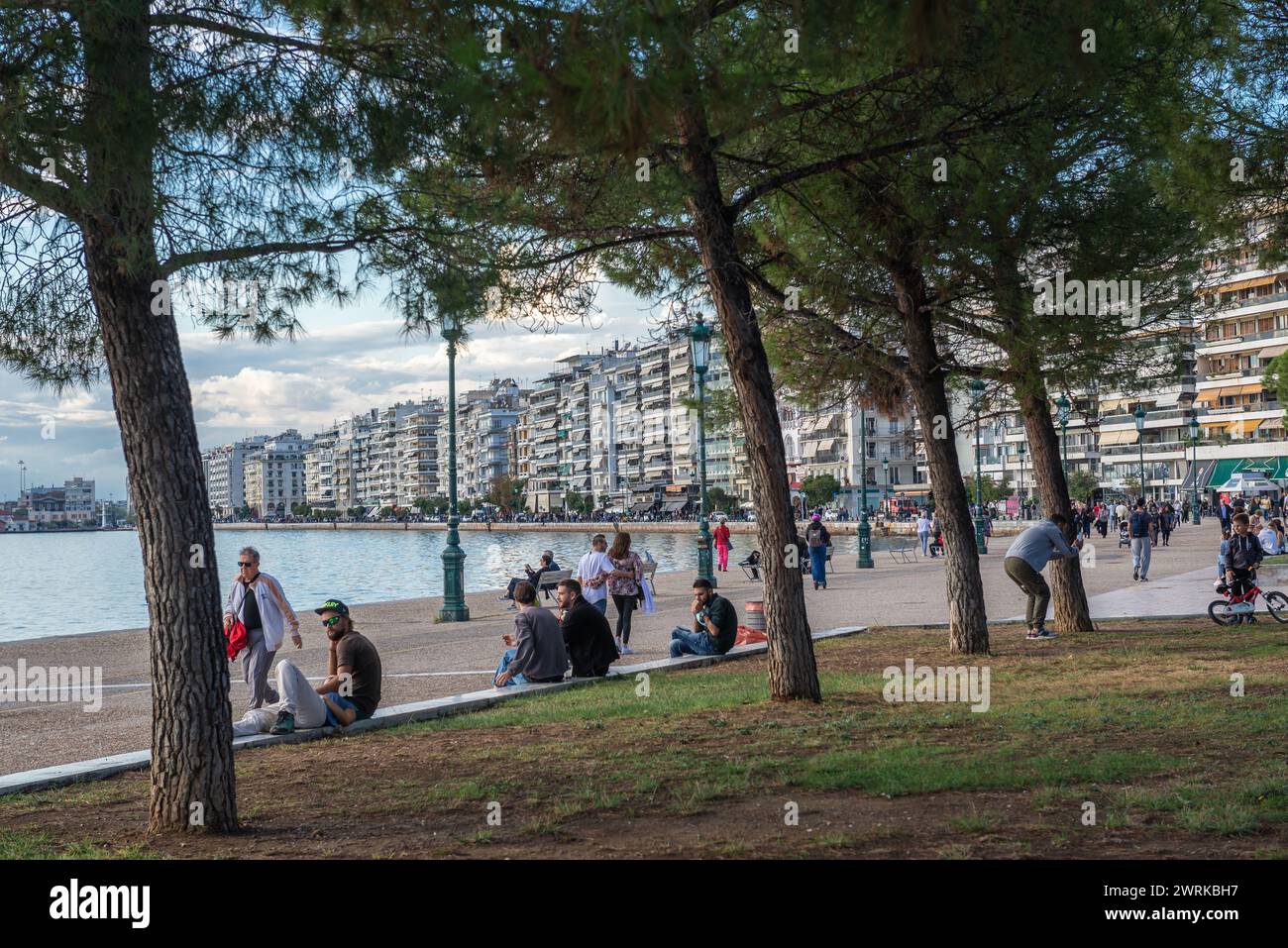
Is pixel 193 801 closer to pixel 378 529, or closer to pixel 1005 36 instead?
pixel 1005 36

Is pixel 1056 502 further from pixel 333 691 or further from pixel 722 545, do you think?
pixel 722 545

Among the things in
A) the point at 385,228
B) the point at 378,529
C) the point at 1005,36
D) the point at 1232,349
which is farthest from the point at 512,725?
the point at 378,529

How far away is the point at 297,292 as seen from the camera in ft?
23.3

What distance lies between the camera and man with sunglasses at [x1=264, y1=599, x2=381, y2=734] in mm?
9594

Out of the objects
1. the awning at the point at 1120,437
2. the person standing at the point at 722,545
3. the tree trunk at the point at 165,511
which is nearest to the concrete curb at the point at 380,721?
the tree trunk at the point at 165,511

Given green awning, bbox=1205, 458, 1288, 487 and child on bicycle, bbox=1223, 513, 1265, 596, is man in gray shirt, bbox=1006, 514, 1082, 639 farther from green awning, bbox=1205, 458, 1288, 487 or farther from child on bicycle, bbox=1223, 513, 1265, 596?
green awning, bbox=1205, 458, 1288, 487

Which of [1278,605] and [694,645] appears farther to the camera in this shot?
[1278,605]

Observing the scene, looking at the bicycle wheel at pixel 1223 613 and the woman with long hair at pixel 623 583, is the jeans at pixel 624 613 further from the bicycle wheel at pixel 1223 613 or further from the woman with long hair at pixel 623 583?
the bicycle wheel at pixel 1223 613

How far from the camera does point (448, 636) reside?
19188 mm

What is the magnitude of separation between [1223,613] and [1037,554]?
3375mm

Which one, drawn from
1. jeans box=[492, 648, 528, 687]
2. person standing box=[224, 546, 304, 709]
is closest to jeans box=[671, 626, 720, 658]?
jeans box=[492, 648, 528, 687]

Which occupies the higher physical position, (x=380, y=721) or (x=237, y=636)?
(x=237, y=636)

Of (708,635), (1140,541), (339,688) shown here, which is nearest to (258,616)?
(339,688)
